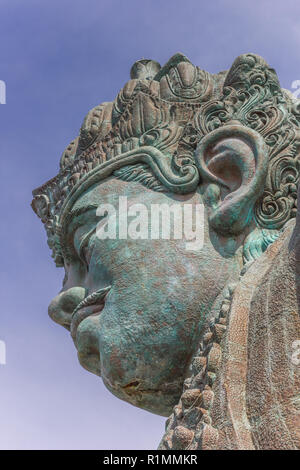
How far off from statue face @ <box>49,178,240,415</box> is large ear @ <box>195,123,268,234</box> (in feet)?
0.31

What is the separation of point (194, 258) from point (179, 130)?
102 centimetres

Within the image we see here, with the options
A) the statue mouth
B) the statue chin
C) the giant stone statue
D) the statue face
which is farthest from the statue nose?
the statue chin

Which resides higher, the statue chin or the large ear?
the large ear

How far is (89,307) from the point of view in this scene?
4.51m

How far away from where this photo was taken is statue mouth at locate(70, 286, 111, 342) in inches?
173

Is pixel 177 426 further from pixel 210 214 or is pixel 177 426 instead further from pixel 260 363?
pixel 210 214

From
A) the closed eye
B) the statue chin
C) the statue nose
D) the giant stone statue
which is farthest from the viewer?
the statue nose

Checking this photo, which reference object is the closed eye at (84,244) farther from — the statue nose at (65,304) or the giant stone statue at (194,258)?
the statue nose at (65,304)

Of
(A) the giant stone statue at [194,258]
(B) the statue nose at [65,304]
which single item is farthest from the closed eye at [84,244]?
(B) the statue nose at [65,304]

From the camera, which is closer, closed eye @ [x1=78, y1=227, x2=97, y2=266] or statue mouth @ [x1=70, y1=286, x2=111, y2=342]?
statue mouth @ [x1=70, y1=286, x2=111, y2=342]

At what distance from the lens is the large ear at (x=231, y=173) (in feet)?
13.9

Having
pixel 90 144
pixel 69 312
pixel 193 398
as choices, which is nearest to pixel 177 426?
pixel 193 398

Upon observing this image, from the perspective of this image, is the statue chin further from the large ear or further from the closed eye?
the large ear
